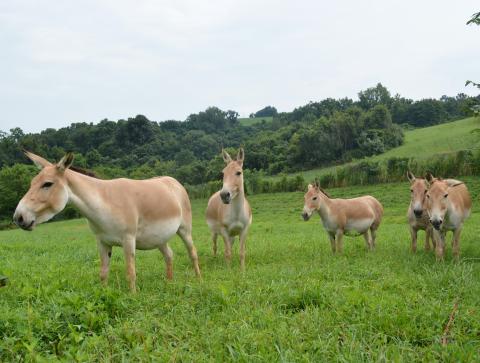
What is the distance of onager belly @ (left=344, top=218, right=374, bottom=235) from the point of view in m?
11.3

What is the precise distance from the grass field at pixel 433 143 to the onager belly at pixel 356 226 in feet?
120

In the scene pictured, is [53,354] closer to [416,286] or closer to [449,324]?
[449,324]

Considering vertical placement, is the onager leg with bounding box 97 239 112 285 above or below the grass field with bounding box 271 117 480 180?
below

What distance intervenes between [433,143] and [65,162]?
5891 cm

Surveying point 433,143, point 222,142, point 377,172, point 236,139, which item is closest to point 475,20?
point 377,172

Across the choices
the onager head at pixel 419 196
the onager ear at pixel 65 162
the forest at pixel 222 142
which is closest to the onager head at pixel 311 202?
the onager head at pixel 419 196

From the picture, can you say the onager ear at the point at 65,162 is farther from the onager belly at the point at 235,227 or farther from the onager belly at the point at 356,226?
the onager belly at the point at 356,226

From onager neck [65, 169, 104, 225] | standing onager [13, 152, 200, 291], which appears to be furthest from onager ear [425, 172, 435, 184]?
onager neck [65, 169, 104, 225]

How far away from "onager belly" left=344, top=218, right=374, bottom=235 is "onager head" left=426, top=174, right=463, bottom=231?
9.41ft

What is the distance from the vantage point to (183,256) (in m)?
11.3

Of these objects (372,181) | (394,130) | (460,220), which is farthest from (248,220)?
(394,130)

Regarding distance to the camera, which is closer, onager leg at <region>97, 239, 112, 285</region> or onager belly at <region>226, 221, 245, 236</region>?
onager leg at <region>97, 239, 112, 285</region>

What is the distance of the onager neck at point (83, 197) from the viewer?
5.80 m

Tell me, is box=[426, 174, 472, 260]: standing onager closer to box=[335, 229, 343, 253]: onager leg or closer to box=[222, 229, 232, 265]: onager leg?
box=[335, 229, 343, 253]: onager leg
